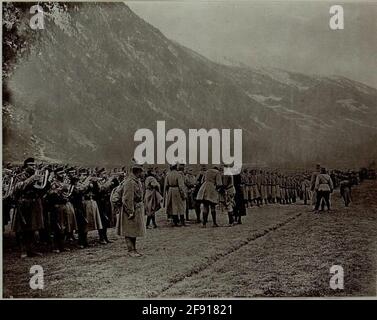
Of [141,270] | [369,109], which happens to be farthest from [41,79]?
[369,109]

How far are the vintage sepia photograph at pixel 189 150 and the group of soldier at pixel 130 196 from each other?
1 centimetres

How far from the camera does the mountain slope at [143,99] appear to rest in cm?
675

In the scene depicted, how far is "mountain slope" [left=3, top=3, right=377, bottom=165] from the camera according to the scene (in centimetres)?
675

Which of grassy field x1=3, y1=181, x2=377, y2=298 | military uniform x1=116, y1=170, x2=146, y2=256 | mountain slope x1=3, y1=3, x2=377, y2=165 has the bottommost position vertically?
grassy field x1=3, y1=181, x2=377, y2=298

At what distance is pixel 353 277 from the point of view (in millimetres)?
6867

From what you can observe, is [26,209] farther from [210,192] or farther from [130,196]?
[210,192]

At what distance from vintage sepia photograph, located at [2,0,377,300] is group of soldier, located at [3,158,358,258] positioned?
14mm

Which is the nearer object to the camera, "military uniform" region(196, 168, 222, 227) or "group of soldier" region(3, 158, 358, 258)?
"group of soldier" region(3, 158, 358, 258)

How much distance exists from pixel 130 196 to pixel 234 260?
1.21 metres

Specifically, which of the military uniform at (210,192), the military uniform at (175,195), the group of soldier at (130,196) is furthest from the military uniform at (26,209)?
the military uniform at (210,192)

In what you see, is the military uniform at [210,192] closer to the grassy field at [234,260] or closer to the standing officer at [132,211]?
the grassy field at [234,260]

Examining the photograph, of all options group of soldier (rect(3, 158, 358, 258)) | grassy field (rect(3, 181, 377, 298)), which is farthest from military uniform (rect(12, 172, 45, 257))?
grassy field (rect(3, 181, 377, 298))

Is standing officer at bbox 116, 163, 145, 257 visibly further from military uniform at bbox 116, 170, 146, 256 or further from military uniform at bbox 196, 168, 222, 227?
military uniform at bbox 196, 168, 222, 227

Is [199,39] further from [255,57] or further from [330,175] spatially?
[330,175]
